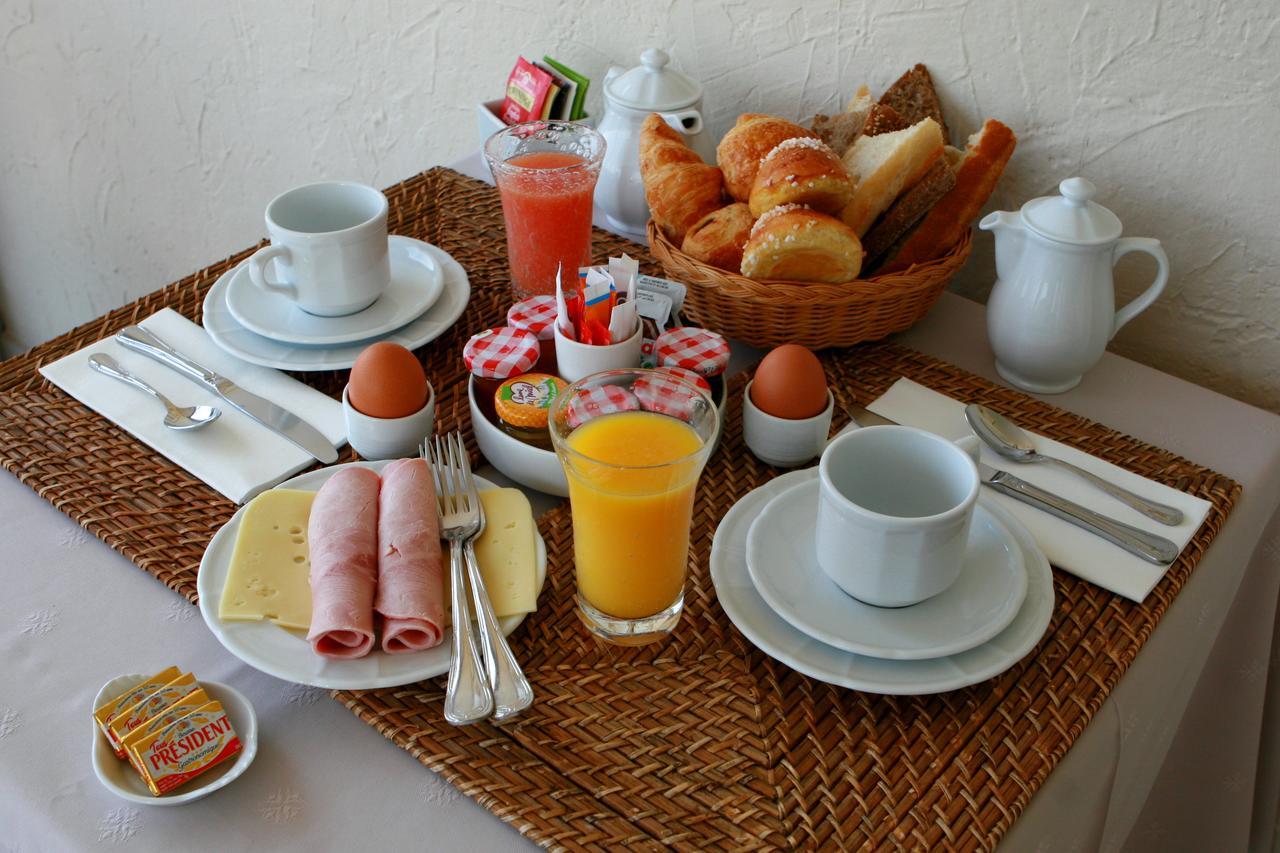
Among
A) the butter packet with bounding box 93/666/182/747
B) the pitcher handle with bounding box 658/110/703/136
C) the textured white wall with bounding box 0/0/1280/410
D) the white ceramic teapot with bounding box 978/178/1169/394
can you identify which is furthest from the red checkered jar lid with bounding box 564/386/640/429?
the textured white wall with bounding box 0/0/1280/410

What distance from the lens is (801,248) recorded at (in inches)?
36.7

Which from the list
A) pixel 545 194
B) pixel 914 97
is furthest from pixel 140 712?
pixel 914 97

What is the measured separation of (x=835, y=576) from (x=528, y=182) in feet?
1.73

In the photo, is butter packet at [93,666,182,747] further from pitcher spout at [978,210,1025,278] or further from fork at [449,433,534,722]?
pitcher spout at [978,210,1025,278]

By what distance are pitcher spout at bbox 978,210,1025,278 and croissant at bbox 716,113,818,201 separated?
0.66ft

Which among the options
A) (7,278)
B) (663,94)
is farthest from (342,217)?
(7,278)

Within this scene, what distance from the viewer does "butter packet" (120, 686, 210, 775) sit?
0.62 metres

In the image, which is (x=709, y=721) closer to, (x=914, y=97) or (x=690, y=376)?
(x=690, y=376)

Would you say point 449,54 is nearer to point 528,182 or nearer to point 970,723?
point 528,182

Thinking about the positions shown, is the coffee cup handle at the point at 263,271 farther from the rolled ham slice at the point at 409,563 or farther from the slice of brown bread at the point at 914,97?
the slice of brown bread at the point at 914,97

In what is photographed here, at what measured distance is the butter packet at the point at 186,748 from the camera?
617 millimetres

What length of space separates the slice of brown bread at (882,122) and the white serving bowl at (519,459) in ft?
1.37

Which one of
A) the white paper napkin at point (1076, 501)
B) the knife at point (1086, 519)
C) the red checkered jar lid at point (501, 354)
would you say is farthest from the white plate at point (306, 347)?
the knife at point (1086, 519)

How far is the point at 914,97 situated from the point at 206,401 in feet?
2.60
